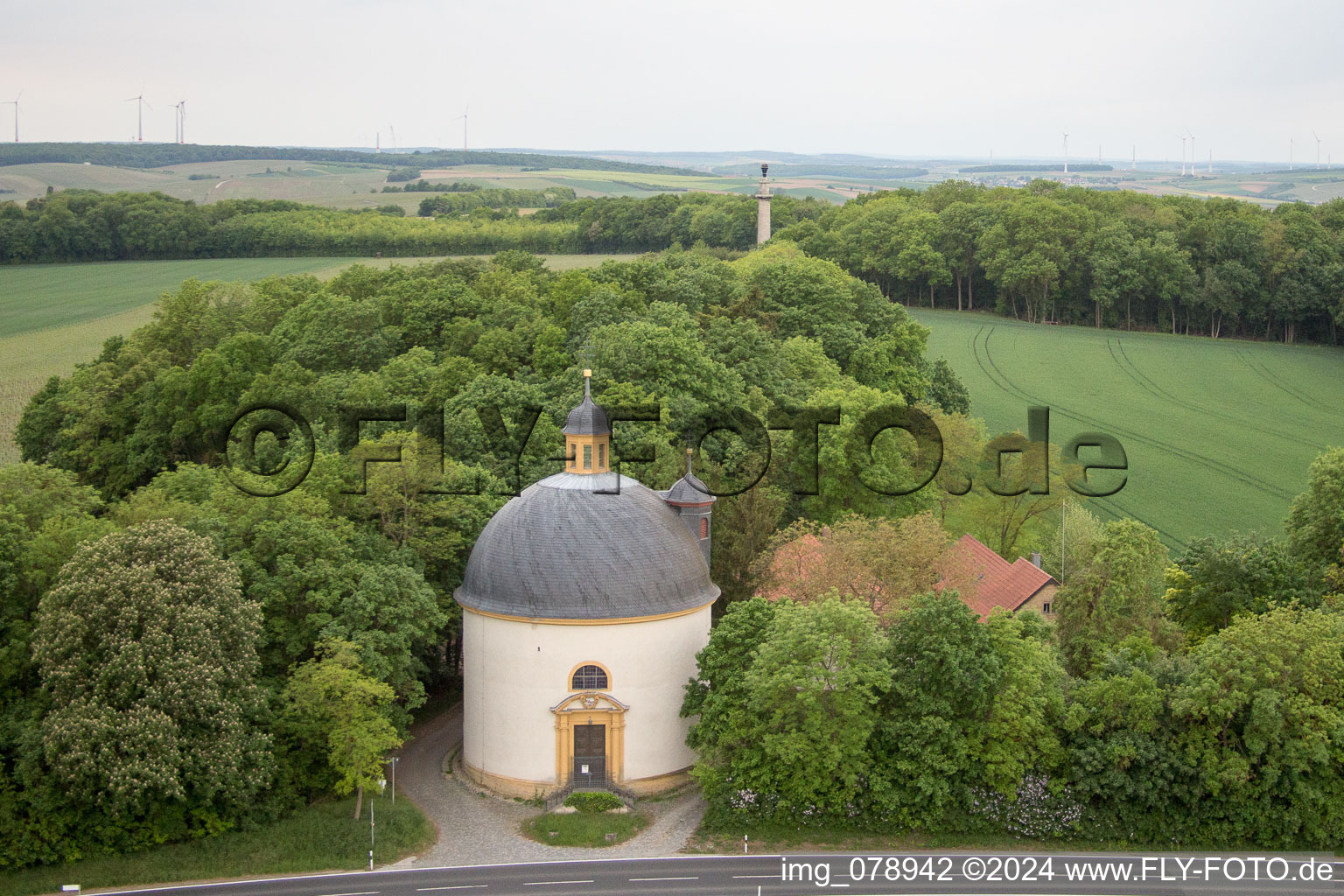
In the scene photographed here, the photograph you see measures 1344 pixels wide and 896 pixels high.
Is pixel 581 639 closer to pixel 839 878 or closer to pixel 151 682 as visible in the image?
pixel 839 878

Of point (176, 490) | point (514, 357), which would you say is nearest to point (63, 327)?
point (514, 357)

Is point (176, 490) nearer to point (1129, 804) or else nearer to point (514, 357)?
point (514, 357)

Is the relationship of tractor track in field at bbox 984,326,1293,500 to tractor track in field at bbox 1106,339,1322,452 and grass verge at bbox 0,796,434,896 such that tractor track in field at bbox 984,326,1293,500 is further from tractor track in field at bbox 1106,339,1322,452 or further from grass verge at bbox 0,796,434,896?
grass verge at bbox 0,796,434,896

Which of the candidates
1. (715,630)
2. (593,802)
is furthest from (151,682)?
(715,630)

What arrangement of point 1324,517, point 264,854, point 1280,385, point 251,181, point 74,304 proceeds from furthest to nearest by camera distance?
point 251,181, point 1280,385, point 74,304, point 1324,517, point 264,854

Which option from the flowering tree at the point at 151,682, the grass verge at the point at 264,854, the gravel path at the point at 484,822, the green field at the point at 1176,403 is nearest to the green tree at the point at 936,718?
the gravel path at the point at 484,822

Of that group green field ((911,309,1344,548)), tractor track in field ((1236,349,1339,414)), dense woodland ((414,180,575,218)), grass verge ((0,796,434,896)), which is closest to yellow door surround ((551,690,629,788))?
grass verge ((0,796,434,896))

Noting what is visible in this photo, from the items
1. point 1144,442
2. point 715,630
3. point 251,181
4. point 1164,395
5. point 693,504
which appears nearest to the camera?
point 715,630
